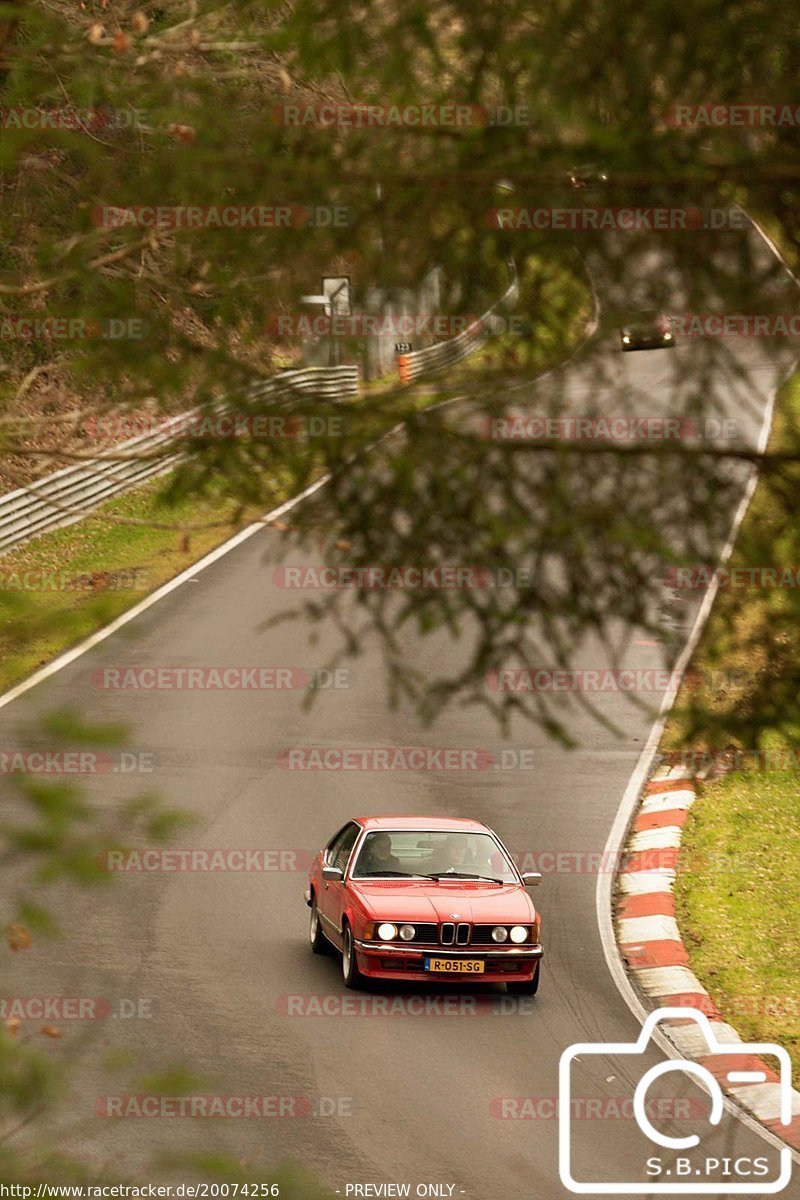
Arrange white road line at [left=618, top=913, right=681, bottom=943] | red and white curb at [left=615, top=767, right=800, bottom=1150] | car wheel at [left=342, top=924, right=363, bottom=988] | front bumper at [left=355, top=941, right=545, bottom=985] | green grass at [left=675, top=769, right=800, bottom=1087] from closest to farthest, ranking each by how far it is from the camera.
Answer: red and white curb at [left=615, top=767, right=800, bottom=1150], front bumper at [left=355, top=941, right=545, bottom=985], car wheel at [left=342, top=924, right=363, bottom=988], green grass at [left=675, top=769, right=800, bottom=1087], white road line at [left=618, top=913, right=681, bottom=943]

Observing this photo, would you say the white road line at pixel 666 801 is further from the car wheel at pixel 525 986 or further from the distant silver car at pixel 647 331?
the distant silver car at pixel 647 331

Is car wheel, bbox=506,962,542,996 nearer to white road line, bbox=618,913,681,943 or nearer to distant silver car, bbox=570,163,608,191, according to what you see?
white road line, bbox=618,913,681,943

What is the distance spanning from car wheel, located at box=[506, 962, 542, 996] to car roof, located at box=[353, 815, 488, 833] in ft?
4.62

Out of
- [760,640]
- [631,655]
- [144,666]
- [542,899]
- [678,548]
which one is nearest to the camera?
[678,548]

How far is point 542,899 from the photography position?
16391mm

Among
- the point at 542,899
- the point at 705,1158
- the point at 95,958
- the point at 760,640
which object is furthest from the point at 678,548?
the point at 542,899

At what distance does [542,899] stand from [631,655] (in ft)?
31.5

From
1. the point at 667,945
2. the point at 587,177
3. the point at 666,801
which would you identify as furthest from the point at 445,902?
the point at 587,177

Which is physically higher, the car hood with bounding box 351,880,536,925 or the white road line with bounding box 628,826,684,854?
the car hood with bounding box 351,880,536,925

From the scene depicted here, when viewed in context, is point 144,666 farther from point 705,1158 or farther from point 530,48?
point 530,48

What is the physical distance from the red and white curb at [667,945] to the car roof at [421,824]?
6.18 feet

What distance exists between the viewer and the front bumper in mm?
13117

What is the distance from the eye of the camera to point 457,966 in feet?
43.5

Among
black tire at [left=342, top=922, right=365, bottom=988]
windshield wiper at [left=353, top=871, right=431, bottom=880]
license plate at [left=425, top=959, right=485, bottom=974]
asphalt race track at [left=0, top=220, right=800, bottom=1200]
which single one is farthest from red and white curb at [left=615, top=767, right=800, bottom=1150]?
black tire at [left=342, top=922, right=365, bottom=988]
